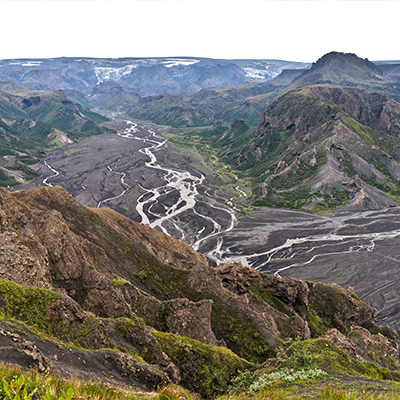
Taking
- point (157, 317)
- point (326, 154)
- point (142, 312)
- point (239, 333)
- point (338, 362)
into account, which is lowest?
point (239, 333)

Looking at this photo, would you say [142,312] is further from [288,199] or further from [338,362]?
[288,199]

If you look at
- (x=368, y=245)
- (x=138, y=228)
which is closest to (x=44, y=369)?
(x=138, y=228)

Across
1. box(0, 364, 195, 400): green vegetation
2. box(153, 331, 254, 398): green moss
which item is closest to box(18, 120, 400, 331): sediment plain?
box(153, 331, 254, 398): green moss

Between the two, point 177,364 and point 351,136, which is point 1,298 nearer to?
point 177,364

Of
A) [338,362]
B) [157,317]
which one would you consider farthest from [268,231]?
[338,362]

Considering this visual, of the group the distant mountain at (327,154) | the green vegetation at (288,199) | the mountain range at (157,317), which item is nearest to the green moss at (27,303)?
the mountain range at (157,317)

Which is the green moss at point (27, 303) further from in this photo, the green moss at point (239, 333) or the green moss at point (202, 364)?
the green moss at point (239, 333)

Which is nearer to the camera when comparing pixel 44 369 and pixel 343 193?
pixel 44 369
